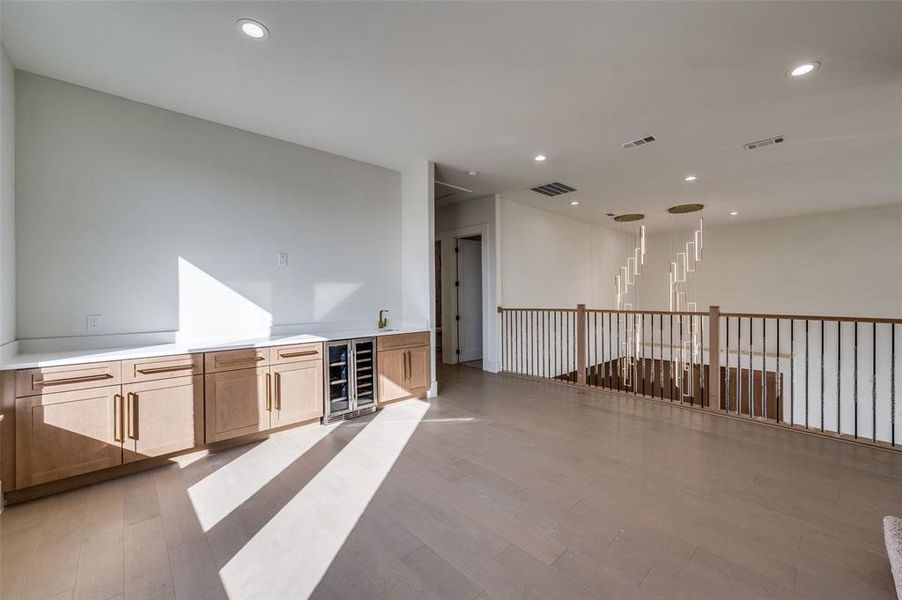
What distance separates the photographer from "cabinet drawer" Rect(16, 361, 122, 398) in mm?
2262

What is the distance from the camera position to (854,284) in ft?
22.6

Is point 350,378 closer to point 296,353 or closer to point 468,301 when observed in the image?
point 296,353

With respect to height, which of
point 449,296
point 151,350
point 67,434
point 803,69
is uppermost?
point 803,69

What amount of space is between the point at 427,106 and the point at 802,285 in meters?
8.63

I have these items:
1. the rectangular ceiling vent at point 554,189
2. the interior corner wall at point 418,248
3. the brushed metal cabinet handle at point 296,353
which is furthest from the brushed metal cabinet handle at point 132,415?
the rectangular ceiling vent at point 554,189

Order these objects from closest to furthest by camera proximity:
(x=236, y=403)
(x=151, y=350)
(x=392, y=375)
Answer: (x=151, y=350)
(x=236, y=403)
(x=392, y=375)

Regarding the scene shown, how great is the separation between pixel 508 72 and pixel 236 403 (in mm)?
3418

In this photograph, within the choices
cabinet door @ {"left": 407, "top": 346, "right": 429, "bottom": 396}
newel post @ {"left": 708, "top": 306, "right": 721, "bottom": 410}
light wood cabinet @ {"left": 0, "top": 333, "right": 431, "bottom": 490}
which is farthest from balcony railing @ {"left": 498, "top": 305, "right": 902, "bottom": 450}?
light wood cabinet @ {"left": 0, "top": 333, "right": 431, "bottom": 490}

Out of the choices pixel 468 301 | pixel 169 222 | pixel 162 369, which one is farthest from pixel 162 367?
pixel 468 301

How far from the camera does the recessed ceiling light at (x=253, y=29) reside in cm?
218

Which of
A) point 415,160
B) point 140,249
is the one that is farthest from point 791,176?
point 140,249

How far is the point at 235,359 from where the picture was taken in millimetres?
3092

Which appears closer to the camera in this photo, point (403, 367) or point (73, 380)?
point (73, 380)

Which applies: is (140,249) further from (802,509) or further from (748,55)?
(802,509)
